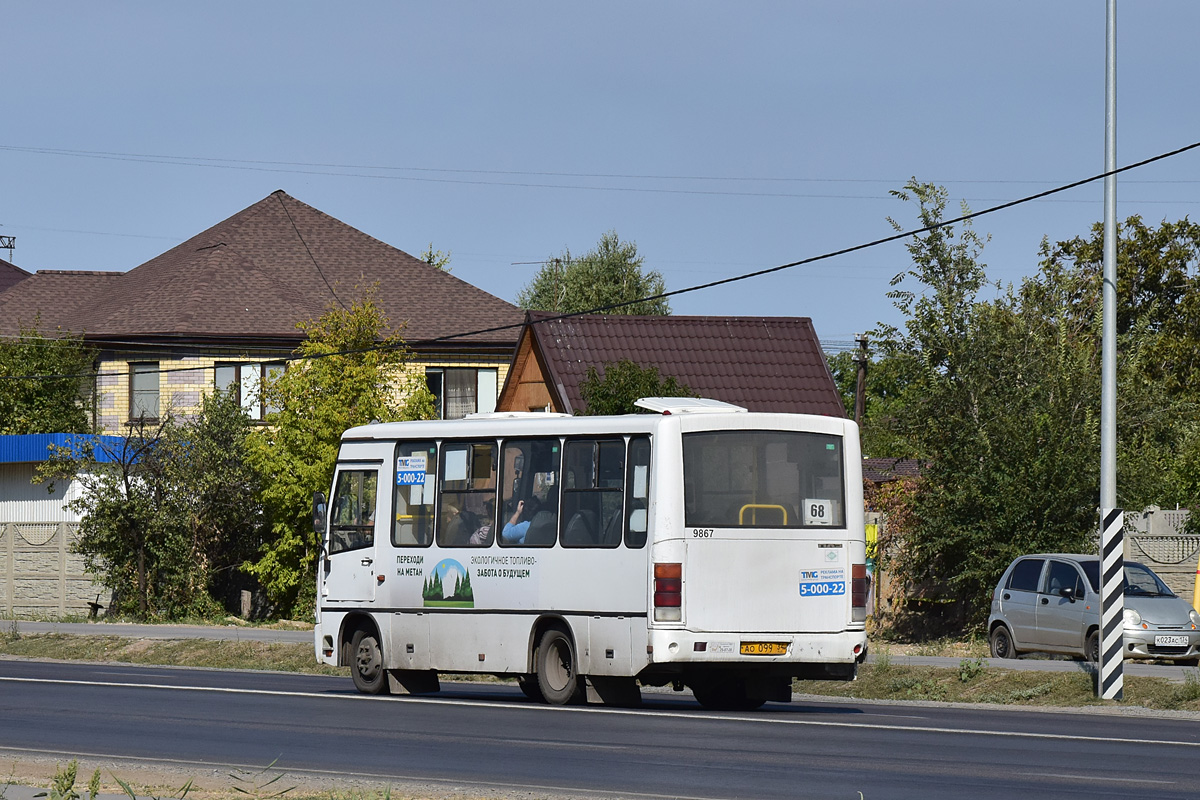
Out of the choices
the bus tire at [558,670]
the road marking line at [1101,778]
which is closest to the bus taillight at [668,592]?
the bus tire at [558,670]

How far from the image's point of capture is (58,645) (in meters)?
30.3

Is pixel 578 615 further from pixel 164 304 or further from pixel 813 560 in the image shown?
pixel 164 304

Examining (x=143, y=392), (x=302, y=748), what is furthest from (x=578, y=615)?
(x=143, y=392)

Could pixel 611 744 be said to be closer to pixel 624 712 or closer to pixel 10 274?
pixel 624 712

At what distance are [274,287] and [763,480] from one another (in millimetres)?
42176

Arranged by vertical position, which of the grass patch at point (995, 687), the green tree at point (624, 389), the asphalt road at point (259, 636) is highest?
the green tree at point (624, 389)

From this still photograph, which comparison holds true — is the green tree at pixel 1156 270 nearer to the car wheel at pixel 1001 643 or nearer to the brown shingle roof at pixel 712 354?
the brown shingle roof at pixel 712 354

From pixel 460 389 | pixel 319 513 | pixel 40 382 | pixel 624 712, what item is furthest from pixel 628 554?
pixel 40 382

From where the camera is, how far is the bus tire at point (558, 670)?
704 inches

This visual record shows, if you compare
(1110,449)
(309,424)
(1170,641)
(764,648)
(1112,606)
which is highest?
(309,424)

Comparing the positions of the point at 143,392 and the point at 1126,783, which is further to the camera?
the point at 143,392

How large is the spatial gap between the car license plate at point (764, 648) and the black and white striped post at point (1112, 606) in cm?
455

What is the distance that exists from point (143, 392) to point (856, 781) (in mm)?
45298

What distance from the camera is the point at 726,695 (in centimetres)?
1875
